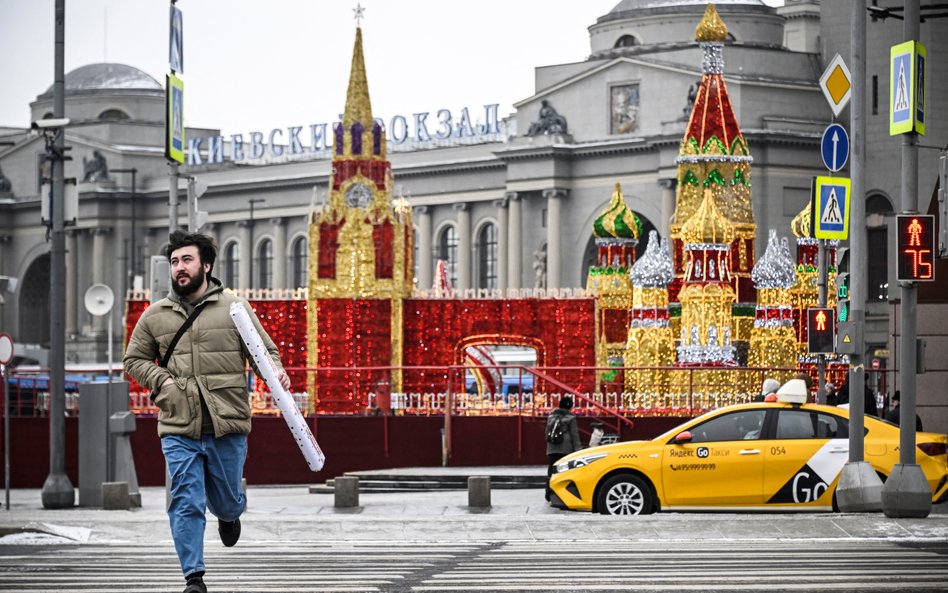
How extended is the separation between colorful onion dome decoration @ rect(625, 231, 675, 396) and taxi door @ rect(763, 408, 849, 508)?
15.5m

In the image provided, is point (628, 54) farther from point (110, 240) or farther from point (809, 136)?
point (110, 240)

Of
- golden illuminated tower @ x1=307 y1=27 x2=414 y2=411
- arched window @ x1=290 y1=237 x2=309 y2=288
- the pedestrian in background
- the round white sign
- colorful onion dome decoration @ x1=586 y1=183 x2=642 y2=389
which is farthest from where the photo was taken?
arched window @ x1=290 y1=237 x2=309 y2=288

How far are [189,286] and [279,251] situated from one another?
107m

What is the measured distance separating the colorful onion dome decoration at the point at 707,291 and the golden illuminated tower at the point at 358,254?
21.7 ft

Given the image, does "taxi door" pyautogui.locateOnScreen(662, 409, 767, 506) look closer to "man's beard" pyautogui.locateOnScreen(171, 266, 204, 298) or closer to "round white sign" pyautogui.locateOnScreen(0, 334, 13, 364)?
"man's beard" pyautogui.locateOnScreen(171, 266, 204, 298)

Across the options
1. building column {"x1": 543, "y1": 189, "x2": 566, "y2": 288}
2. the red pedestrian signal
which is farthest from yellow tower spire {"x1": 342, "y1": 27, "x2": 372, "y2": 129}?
building column {"x1": 543, "y1": 189, "x2": 566, "y2": 288}

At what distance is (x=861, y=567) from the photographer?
47.9 ft

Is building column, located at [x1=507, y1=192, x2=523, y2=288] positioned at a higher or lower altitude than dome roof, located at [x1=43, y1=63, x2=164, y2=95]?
lower

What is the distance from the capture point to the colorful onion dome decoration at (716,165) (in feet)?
131

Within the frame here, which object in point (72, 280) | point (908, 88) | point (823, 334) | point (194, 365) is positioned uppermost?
point (72, 280)

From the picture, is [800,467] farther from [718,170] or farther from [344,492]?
[718,170]

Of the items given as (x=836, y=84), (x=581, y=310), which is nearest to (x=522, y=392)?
(x=581, y=310)

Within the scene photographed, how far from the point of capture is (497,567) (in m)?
15.0

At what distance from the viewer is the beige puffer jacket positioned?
38.7 ft
